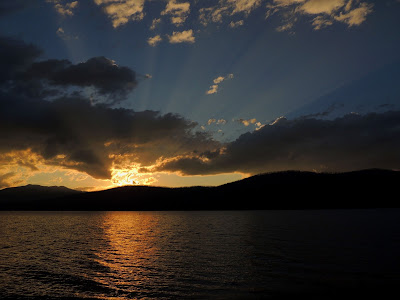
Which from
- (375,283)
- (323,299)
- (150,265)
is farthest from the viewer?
(150,265)

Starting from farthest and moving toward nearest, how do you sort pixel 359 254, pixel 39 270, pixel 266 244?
pixel 266 244
pixel 359 254
pixel 39 270

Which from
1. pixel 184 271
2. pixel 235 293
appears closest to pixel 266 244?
pixel 184 271

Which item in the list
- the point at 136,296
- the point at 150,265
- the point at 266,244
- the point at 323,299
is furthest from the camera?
the point at 266,244

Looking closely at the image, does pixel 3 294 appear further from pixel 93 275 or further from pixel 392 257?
pixel 392 257

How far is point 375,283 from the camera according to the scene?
28.7 metres

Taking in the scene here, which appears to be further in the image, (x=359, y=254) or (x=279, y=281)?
(x=359, y=254)

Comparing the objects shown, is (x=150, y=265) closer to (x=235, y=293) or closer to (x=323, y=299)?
(x=235, y=293)

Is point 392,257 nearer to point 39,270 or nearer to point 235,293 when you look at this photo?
point 235,293

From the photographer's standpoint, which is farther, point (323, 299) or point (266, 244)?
point (266, 244)

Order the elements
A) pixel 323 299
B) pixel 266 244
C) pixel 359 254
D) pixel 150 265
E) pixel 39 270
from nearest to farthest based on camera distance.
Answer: pixel 323 299
pixel 39 270
pixel 150 265
pixel 359 254
pixel 266 244

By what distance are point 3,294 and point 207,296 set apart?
19060mm

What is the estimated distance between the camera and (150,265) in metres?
39.5

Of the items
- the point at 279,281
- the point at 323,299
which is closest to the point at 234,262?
the point at 279,281

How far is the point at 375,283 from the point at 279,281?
9.45 metres
